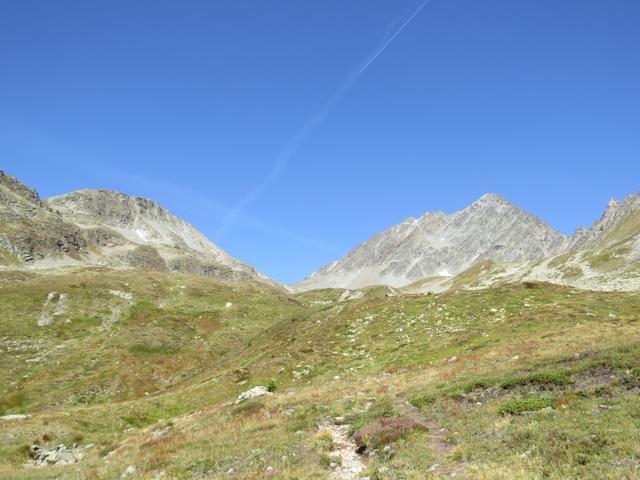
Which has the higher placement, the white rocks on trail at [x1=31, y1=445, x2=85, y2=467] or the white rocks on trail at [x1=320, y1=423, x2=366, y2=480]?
the white rocks on trail at [x1=31, y1=445, x2=85, y2=467]

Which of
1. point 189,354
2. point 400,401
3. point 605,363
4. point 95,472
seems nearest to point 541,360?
point 605,363

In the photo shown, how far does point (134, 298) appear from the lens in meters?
93.6

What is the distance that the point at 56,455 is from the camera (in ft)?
97.8

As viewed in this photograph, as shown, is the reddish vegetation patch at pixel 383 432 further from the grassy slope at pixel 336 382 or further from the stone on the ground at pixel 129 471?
the stone on the ground at pixel 129 471

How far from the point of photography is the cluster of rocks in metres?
29.2

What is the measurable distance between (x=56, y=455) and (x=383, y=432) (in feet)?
74.2

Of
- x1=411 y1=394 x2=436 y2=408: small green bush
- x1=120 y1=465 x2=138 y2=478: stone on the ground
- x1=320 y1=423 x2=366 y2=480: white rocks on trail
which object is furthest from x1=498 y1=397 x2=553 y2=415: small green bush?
x1=120 y1=465 x2=138 y2=478: stone on the ground

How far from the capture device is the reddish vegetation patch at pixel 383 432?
18227 mm

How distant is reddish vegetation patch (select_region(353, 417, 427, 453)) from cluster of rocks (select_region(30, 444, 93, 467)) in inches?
772

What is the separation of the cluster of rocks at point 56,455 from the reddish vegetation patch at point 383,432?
772 inches

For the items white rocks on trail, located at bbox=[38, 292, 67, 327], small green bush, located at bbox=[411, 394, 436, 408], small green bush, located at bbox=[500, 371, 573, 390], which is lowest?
small green bush, located at bbox=[500, 371, 573, 390]

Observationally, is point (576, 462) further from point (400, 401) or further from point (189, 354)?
point (189, 354)

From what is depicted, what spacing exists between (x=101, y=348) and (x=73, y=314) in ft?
65.0

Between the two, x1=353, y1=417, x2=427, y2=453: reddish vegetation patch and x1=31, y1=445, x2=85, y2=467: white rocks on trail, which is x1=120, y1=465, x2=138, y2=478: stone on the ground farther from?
x1=31, y1=445, x2=85, y2=467: white rocks on trail
